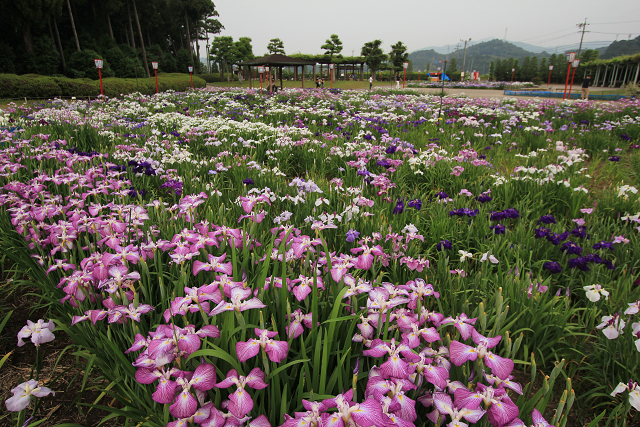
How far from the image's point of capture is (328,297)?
71.7 inches

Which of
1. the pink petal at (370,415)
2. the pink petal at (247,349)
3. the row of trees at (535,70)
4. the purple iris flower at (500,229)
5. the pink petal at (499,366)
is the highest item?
the row of trees at (535,70)

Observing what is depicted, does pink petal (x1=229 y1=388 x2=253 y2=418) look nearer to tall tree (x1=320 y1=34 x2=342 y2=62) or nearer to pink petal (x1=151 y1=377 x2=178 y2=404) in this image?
pink petal (x1=151 y1=377 x2=178 y2=404)

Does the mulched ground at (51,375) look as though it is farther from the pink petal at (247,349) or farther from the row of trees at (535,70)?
the row of trees at (535,70)

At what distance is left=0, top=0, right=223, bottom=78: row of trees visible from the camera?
26344 millimetres

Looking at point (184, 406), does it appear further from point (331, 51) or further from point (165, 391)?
point (331, 51)

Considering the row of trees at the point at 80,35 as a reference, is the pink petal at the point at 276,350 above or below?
below

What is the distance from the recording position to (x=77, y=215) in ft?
8.09

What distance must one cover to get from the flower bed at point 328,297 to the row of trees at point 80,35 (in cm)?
2560

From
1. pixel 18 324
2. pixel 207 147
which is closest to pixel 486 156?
pixel 207 147

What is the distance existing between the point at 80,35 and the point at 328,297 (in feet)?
Result: 150

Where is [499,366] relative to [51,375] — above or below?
above

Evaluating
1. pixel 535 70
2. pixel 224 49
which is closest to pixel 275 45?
pixel 224 49

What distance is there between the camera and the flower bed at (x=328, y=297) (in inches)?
49.0

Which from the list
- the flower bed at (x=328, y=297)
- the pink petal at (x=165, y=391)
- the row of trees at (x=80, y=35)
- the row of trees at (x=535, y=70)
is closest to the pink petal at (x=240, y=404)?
the flower bed at (x=328, y=297)
